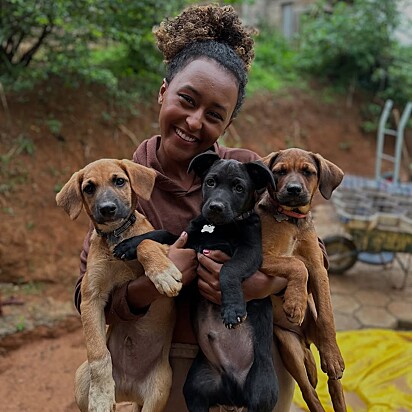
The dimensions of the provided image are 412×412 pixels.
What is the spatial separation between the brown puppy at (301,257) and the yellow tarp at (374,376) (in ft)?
5.09

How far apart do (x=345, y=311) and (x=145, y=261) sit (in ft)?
15.2

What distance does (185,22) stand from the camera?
8.82ft

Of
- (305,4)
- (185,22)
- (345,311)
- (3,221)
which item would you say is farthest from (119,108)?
(305,4)

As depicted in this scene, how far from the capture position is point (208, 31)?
2627mm

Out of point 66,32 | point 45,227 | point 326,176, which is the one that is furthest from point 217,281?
point 66,32

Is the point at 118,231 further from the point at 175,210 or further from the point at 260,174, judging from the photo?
the point at 260,174

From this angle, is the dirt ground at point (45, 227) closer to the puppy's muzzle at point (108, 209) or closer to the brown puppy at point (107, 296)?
the brown puppy at point (107, 296)

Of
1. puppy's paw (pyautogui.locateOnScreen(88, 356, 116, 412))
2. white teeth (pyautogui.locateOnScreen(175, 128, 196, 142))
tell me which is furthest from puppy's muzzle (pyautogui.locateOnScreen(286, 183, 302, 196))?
puppy's paw (pyautogui.locateOnScreen(88, 356, 116, 412))

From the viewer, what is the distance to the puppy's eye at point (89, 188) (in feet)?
8.11

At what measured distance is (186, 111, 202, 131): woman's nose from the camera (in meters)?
2.44

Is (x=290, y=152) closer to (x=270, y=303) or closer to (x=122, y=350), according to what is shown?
(x=270, y=303)

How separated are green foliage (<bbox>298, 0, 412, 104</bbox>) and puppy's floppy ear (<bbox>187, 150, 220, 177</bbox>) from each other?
34.7ft

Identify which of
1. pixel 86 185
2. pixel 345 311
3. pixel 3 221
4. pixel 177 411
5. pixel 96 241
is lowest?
pixel 345 311

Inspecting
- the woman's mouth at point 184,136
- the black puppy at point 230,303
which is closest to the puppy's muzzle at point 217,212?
the black puppy at point 230,303
